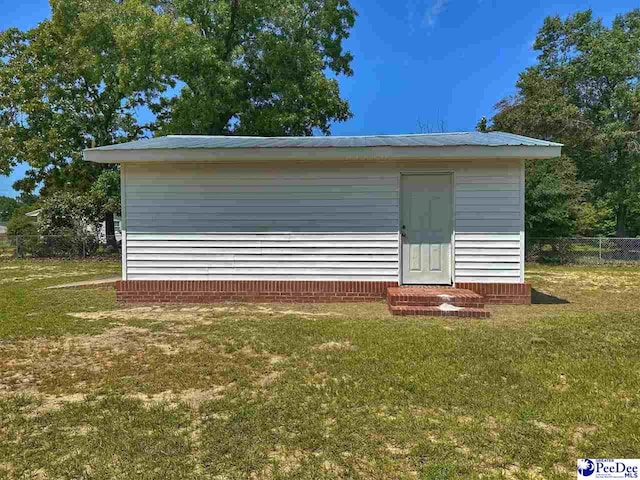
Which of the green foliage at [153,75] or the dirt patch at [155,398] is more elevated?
the green foliage at [153,75]

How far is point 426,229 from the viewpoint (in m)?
7.14

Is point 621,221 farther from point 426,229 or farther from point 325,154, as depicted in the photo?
point 325,154

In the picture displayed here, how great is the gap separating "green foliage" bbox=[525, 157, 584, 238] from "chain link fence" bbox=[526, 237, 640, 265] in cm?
88

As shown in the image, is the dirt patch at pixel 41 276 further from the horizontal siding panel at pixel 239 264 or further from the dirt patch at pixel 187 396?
the dirt patch at pixel 187 396

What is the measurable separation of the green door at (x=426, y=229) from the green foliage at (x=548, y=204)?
8.98 meters

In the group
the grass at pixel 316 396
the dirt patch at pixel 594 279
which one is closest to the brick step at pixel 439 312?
the grass at pixel 316 396

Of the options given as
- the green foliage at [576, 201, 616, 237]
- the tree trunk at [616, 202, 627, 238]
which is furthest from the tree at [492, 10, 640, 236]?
the green foliage at [576, 201, 616, 237]

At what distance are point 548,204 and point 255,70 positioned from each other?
12379 millimetres

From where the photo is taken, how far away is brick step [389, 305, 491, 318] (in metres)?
5.89

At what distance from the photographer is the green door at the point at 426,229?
23.2 feet

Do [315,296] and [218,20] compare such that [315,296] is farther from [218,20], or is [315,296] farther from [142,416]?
→ [218,20]

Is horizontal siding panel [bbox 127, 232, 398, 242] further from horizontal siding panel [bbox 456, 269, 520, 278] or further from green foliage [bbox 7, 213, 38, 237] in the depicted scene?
green foliage [bbox 7, 213, 38, 237]

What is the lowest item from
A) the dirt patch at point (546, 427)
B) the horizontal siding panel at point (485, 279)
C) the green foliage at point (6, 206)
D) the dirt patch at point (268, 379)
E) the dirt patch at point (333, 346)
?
the dirt patch at point (546, 427)

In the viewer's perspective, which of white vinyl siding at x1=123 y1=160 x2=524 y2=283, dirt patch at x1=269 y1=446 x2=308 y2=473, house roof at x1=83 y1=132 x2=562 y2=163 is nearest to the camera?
Result: dirt patch at x1=269 y1=446 x2=308 y2=473
